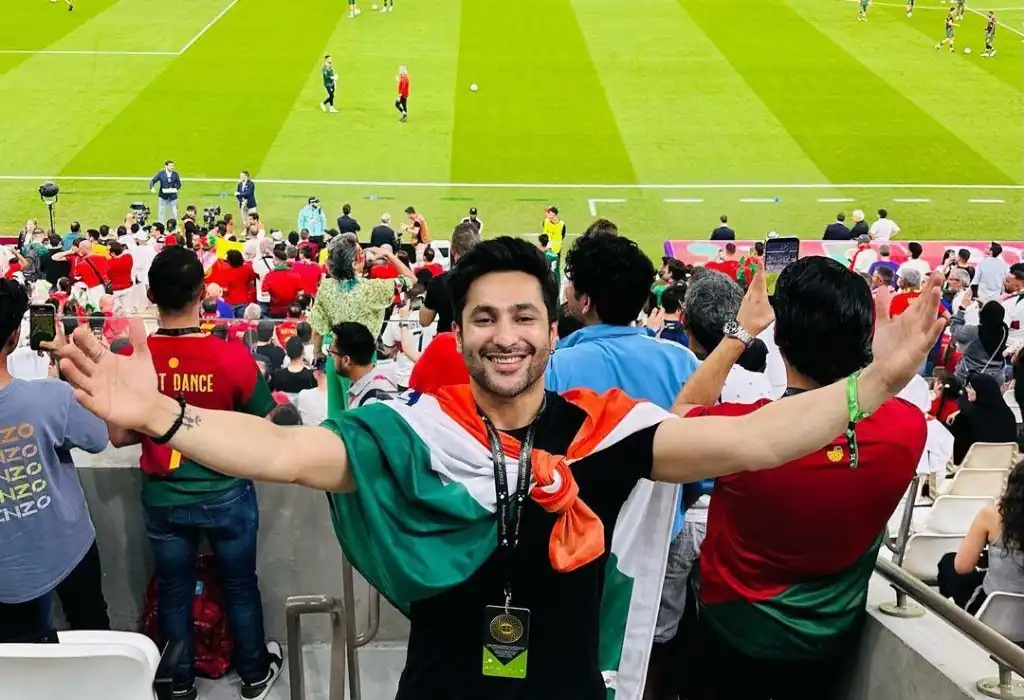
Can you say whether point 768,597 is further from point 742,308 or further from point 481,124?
point 481,124

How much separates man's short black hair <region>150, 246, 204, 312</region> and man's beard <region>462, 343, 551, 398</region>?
1.74m

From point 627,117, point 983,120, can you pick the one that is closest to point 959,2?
point 983,120

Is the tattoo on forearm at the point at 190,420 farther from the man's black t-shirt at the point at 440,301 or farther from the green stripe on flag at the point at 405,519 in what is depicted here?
the man's black t-shirt at the point at 440,301

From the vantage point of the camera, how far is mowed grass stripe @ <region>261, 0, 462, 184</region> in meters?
24.5

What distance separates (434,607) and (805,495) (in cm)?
118

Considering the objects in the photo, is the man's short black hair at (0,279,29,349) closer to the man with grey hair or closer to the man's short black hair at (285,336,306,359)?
the man with grey hair

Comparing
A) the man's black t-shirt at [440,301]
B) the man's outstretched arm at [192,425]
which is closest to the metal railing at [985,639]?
the man's outstretched arm at [192,425]

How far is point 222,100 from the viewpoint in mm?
28109

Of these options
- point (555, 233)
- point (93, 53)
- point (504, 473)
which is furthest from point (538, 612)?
point (93, 53)

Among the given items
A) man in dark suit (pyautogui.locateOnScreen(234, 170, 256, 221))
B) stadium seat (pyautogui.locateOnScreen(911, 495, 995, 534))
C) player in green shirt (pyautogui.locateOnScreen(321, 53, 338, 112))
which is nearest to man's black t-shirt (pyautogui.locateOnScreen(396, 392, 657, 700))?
stadium seat (pyautogui.locateOnScreen(911, 495, 995, 534))

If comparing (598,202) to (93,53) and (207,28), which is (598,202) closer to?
(93,53)

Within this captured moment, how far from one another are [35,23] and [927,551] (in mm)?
35165

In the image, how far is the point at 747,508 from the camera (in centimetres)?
334

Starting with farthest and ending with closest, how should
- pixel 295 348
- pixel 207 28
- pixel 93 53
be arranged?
pixel 207 28 < pixel 93 53 < pixel 295 348
